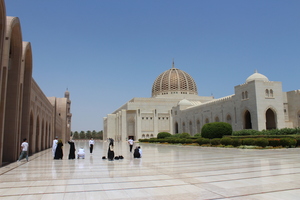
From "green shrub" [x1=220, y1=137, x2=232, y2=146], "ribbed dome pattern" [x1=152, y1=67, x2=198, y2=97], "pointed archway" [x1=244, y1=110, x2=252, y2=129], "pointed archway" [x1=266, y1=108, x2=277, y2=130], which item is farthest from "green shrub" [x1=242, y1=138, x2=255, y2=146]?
"ribbed dome pattern" [x1=152, y1=67, x2=198, y2=97]

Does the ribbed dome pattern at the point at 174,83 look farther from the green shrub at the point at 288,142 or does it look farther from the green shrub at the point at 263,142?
the green shrub at the point at 288,142

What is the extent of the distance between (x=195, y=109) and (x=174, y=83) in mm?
15728

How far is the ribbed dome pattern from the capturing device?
178ft

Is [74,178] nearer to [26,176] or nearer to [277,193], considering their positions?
[26,176]

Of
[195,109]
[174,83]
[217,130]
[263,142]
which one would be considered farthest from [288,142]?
[174,83]

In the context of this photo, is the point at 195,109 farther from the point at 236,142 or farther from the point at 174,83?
the point at 236,142

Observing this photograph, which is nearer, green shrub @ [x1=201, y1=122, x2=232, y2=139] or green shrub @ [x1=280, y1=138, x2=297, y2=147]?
green shrub @ [x1=280, y1=138, x2=297, y2=147]

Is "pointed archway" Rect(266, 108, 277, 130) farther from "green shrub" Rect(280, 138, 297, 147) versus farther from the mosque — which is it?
"green shrub" Rect(280, 138, 297, 147)

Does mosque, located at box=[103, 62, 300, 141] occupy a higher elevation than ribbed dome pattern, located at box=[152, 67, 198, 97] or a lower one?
lower

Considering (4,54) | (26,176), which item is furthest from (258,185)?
(4,54)

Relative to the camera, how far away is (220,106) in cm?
3272

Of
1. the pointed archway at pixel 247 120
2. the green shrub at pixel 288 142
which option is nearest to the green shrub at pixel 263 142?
the green shrub at pixel 288 142

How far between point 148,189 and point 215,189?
1.18 metres

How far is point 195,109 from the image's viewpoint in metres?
39.5
